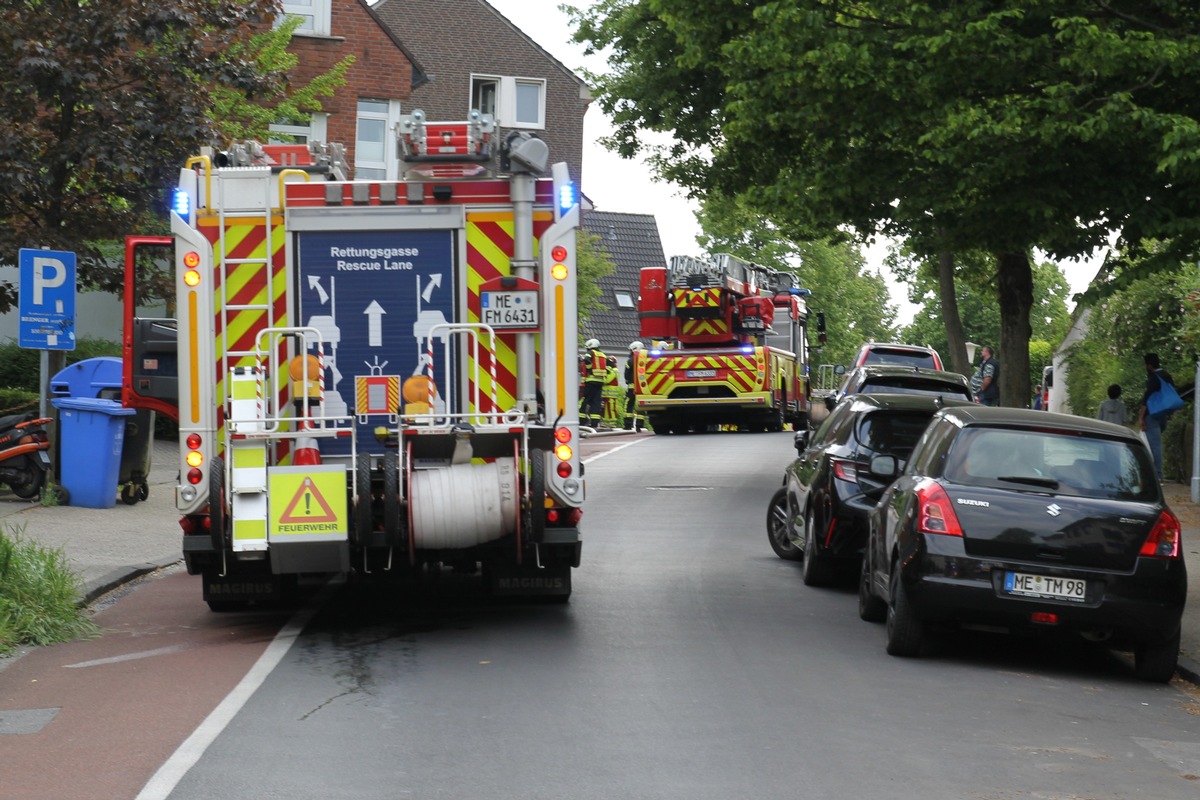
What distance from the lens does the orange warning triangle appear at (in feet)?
32.5

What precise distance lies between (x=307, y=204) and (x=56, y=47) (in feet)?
32.9

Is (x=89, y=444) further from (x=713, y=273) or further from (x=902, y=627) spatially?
(x=713, y=273)

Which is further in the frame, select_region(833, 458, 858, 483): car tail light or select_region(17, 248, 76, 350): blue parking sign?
select_region(17, 248, 76, 350): blue parking sign

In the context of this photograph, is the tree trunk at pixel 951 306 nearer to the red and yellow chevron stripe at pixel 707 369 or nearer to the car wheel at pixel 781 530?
the red and yellow chevron stripe at pixel 707 369

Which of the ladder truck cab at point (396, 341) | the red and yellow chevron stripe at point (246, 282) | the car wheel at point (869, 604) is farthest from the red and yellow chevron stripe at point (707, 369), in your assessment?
the red and yellow chevron stripe at point (246, 282)

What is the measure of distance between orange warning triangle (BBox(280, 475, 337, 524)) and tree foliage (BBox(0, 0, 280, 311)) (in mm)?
10855

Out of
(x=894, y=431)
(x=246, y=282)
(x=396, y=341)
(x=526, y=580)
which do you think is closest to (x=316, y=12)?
(x=894, y=431)

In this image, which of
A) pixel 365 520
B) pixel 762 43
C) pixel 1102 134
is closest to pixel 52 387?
pixel 762 43

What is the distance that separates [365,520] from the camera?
10.0 meters

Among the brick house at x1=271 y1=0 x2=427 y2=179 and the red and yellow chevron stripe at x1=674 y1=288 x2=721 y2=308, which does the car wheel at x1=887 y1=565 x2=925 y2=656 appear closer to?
the red and yellow chevron stripe at x1=674 y1=288 x2=721 y2=308

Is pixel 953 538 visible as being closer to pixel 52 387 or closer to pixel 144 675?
pixel 144 675

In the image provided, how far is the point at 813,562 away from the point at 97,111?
10.9 meters

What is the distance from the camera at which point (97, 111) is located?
65.7 ft

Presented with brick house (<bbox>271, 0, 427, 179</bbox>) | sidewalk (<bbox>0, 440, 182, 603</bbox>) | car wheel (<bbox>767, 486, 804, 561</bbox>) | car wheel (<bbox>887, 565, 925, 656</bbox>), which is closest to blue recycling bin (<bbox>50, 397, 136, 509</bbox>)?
sidewalk (<bbox>0, 440, 182, 603</bbox>)
